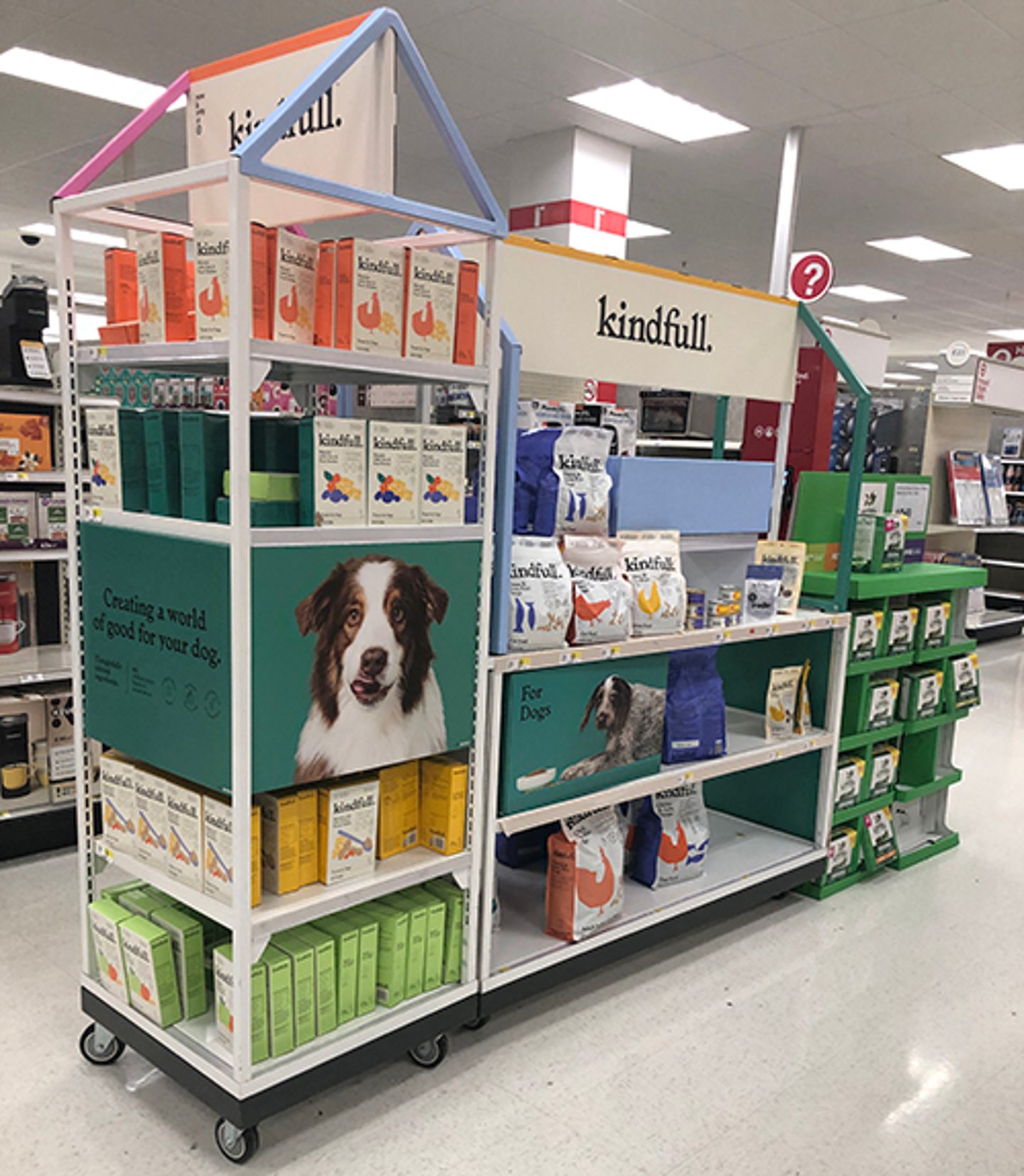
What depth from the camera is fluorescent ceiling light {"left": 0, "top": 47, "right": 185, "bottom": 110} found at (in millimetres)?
5918

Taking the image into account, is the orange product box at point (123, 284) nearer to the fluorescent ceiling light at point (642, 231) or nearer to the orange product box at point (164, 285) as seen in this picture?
the orange product box at point (164, 285)

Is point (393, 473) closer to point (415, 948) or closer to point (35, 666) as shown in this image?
point (415, 948)

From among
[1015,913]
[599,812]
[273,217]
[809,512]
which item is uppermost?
[273,217]

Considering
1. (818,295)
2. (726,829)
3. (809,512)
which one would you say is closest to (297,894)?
(726,829)

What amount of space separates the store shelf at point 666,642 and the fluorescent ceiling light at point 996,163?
187 inches

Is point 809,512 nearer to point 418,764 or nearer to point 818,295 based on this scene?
point 418,764

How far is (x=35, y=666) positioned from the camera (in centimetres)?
388

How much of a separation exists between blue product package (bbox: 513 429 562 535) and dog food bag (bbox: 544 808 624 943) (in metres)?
0.84

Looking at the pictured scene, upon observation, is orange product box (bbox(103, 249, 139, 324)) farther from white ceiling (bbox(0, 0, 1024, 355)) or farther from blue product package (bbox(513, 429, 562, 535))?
white ceiling (bbox(0, 0, 1024, 355))

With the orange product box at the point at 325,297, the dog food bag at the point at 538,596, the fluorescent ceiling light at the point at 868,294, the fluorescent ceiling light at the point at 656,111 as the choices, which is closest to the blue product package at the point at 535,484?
the dog food bag at the point at 538,596

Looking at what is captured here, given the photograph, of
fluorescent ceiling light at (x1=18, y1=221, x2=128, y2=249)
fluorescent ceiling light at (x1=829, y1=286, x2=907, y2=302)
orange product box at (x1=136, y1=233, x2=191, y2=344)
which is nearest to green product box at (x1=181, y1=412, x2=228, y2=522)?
orange product box at (x1=136, y1=233, x2=191, y2=344)

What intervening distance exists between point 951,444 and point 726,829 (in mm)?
5429

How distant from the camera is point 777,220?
674 centimetres

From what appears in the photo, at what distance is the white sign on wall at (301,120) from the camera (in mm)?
2172
